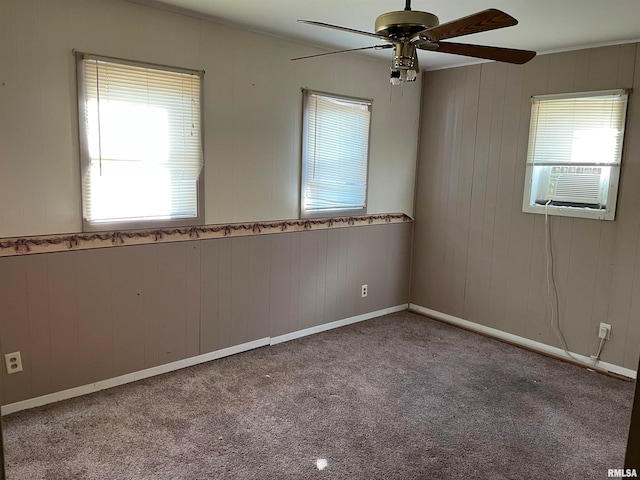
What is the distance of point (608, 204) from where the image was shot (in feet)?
11.4

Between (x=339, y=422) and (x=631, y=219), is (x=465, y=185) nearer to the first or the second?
(x=631, y=219)

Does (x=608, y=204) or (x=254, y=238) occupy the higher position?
(x=608, y=204)

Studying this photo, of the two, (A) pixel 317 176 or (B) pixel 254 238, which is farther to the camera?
(A) pixel 317 176

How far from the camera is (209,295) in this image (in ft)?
11.3

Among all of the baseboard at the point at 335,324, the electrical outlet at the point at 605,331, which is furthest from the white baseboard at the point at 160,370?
the electrical outlet at the point at 605,331

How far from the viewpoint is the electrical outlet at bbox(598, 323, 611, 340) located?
3553 millimetres

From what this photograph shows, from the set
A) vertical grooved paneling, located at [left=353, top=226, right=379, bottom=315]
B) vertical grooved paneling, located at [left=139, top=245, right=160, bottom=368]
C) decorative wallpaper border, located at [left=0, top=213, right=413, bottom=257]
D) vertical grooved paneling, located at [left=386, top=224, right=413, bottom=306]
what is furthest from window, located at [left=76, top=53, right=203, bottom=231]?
vertical grooved paneling, located at [left=386, top=224, right=413, bottom=306]

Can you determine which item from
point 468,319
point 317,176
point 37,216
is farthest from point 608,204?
point 37,216

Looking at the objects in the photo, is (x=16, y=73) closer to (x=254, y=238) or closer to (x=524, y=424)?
(x=254, y=238)

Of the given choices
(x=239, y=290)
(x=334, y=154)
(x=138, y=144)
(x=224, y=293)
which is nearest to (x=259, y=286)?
(x=239, y=290)

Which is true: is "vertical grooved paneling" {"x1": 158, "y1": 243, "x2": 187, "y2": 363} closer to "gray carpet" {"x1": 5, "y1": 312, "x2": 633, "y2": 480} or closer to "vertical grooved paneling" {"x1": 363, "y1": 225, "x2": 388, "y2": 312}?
"gray carpet" {"x1": 5, "y1": 312, "x2": 633, "y2": 480}

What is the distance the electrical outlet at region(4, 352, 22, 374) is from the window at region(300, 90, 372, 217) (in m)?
2.13

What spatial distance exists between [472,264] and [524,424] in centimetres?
179

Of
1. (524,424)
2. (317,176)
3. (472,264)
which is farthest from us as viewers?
(472,264)
